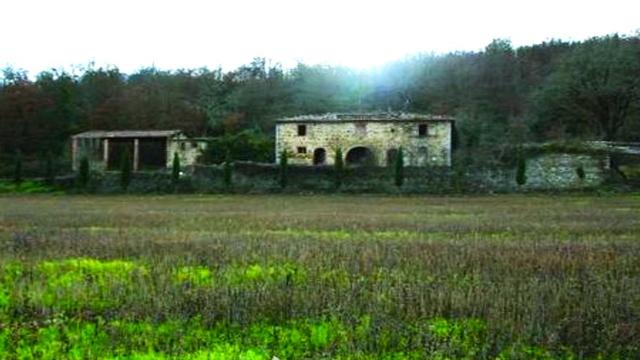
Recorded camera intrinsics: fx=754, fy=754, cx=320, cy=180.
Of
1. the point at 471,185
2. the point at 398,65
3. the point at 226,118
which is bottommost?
the point at 471,185

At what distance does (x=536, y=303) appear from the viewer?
8445 millimetres

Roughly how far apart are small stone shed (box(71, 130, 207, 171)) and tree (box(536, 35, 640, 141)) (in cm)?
3695

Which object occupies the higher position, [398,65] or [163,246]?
[398,65]

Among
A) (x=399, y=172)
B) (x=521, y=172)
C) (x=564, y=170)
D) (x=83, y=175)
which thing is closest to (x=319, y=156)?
(x=399, y=172)

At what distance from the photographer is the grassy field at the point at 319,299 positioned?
6906mm

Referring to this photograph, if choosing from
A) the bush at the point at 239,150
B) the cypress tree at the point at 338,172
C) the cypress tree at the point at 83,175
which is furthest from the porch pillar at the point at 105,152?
the cypress tree at the point at 338,172

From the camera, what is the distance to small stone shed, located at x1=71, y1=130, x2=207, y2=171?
74938 mm

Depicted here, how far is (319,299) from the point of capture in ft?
28.9

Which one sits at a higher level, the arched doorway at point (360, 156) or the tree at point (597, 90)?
the tree at point (597, 90)

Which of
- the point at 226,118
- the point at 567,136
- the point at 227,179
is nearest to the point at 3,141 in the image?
the point at 226,118

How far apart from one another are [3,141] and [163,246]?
79806 mm

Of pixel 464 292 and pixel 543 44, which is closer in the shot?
pixel 464 292

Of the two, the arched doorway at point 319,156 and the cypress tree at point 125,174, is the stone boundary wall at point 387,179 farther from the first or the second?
the arched doorway at point 319,156

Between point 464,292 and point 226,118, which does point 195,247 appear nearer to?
point 464,292
